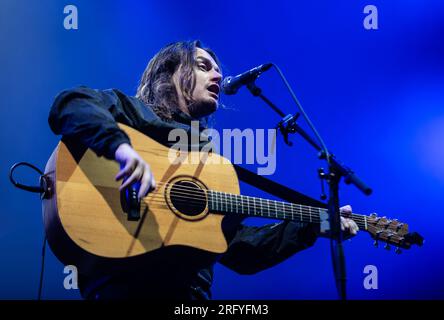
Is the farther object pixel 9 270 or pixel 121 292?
pixel 9 270

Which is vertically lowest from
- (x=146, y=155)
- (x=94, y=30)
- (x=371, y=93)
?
(x=146, y=155)

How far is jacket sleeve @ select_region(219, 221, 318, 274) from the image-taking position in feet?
8.59

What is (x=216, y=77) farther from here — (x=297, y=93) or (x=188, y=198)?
(x=188, y=198)

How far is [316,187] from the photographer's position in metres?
3.38

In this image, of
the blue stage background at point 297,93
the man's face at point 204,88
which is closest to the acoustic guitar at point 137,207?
the man's face at point 204,88

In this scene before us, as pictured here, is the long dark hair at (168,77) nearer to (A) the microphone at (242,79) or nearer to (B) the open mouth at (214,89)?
(B) the open mouth at (214,89)

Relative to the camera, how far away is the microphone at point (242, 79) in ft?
8.03

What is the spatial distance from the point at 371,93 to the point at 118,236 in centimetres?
237

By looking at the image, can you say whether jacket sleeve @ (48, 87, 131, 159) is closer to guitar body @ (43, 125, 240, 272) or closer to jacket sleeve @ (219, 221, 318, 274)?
guitar body @ (43, 125, 240, 272)

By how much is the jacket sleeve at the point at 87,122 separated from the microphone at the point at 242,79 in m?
0.64

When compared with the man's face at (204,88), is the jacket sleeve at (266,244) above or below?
below
